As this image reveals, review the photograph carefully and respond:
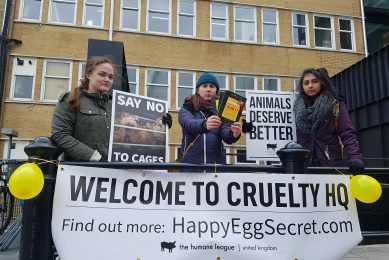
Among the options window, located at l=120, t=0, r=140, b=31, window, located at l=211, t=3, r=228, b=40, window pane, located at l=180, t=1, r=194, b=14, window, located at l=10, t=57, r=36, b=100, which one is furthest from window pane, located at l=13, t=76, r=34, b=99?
window, located at l=211, t=3, r=228, b=40

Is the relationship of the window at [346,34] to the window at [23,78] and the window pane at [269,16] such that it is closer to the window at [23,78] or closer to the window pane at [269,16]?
the window pane at [269,16]

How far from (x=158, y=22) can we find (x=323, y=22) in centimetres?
910

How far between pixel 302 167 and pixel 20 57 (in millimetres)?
16687

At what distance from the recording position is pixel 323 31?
19984mm

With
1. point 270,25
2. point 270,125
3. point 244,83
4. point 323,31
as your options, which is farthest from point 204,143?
point 323,31

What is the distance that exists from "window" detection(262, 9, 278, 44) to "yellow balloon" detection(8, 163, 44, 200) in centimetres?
1852

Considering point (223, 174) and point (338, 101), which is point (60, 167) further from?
point (338, 101)

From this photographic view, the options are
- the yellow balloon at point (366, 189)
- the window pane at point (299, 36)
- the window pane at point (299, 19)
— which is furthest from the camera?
the window pane at point (299, 19)

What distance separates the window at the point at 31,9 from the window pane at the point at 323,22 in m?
14.1

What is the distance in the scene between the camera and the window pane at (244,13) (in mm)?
19047

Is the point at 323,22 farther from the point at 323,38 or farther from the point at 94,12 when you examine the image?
the point at 94,12

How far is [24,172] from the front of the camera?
178cm

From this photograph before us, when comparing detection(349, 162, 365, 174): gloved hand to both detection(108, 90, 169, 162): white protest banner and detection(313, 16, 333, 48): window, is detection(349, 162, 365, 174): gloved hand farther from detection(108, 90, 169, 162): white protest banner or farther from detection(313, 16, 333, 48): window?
detection(313, 16, 333, 48): window

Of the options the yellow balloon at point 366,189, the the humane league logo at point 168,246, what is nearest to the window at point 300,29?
the yellow balloon at point 366,189
